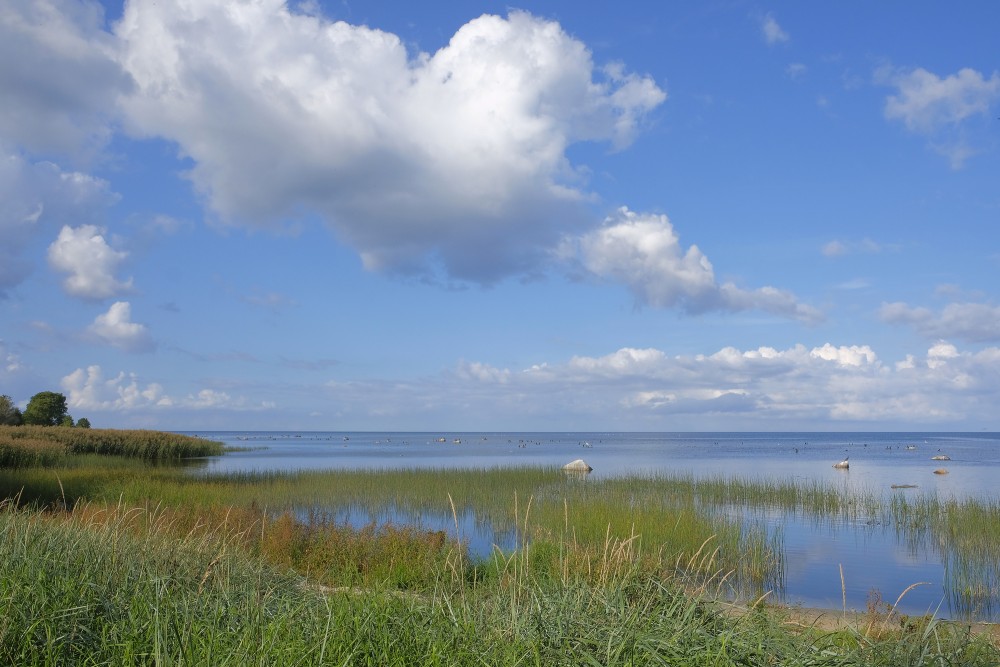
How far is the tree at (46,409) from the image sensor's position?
5991 centimetres

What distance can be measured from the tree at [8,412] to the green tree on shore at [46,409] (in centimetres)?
303

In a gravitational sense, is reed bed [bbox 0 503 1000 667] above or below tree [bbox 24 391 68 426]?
below

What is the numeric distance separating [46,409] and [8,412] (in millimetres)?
7780

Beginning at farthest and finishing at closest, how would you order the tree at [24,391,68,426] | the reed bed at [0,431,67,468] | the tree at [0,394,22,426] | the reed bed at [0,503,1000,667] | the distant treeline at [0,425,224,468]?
the tree at [24,391,68,426], the tree at [0,394,22,426], the distant treeline at [0,425,224,468], the reed bed at [0,431,67,468], the reed bed at [0,503,1000,667]

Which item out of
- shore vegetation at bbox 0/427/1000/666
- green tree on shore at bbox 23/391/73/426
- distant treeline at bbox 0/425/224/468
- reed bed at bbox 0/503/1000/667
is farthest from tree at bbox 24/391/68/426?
reed bed at bbox 0/503/1000/667

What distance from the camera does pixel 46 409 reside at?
61.2 metres

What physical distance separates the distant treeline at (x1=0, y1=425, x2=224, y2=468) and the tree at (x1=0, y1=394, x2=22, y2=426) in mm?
11774

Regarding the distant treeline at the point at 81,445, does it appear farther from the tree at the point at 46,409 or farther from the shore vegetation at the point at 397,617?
the shore vegetation at the point at 397,617

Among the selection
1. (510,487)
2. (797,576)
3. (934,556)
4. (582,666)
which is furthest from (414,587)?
(510,487)

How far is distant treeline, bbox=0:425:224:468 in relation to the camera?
Answer: 30359mm

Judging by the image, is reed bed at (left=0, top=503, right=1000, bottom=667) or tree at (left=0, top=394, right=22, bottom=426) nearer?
reed bed at (left=0, top=503, right=1000, bottom=667)

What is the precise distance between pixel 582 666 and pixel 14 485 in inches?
887

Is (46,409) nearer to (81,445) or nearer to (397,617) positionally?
(81,445)

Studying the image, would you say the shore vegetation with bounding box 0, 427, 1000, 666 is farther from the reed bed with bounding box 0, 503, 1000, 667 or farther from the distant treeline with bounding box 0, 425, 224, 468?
the distant treeline with bounding box 0, 425, 224, 468
